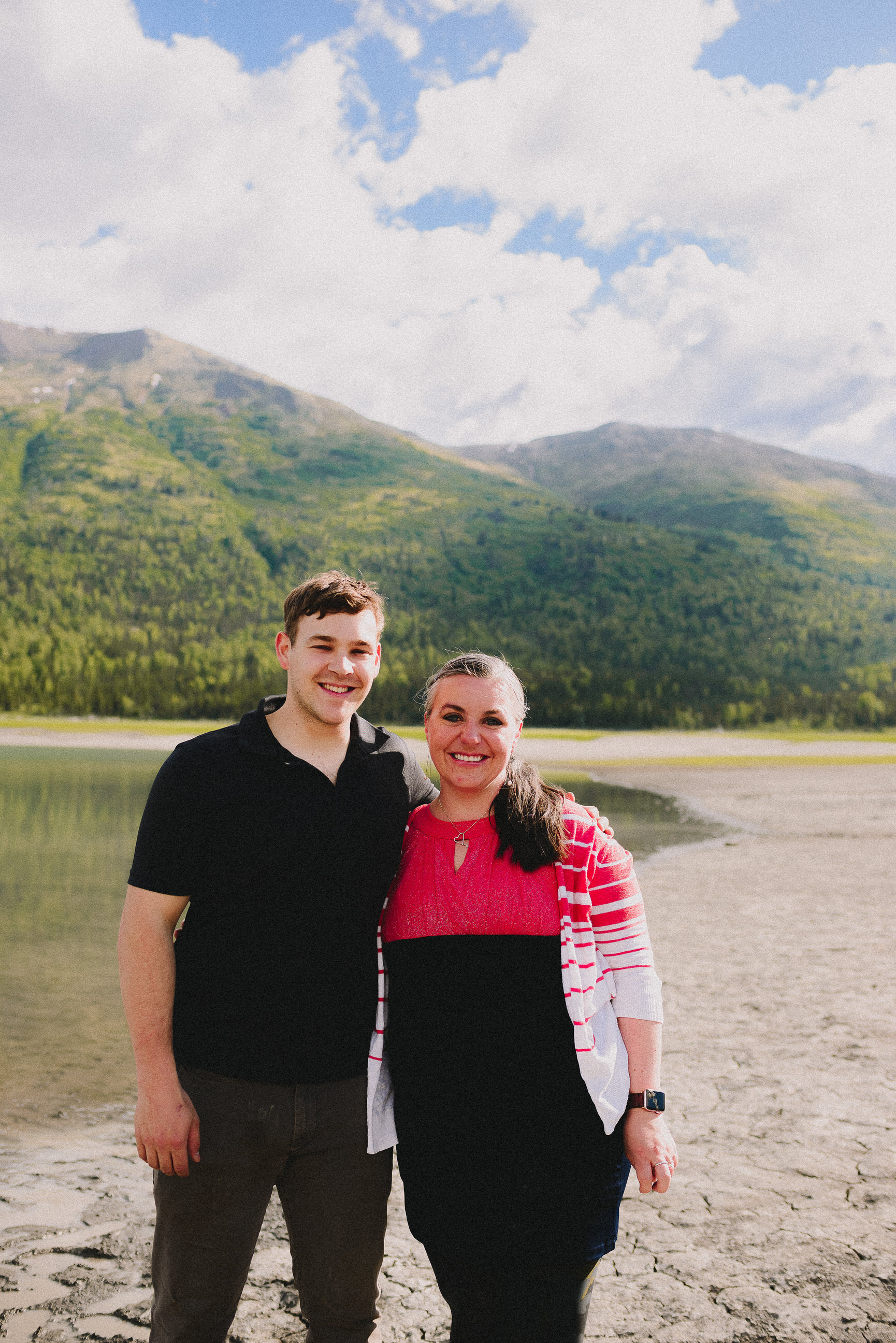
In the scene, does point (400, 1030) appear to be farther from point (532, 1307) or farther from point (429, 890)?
point (532, 1307)

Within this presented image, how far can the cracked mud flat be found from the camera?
3887mm

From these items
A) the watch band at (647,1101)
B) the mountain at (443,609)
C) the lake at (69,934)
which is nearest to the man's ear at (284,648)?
the watch band at (647,1101)

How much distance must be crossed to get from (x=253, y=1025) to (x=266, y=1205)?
1.81ft

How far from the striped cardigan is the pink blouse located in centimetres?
7

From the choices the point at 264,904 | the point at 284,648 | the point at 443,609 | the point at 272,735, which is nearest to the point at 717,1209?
the point at 264,904

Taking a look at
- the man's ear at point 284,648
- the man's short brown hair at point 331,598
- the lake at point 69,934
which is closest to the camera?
the man's short brown hair at point 331,598

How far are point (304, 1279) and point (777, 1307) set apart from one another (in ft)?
7.15

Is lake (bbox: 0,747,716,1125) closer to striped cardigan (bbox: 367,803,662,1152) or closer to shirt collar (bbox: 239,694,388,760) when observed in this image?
shirt collar (bbox: 239,694,388,760)

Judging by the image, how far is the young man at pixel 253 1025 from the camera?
2854 mm

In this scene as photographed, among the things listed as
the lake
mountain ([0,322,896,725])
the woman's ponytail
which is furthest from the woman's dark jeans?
mountain ([0,322,896,725])

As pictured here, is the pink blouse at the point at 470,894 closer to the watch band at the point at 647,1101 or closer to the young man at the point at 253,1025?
the young man at the point at 253,1025

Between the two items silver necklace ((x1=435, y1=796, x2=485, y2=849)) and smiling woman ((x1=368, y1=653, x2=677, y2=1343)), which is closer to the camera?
smiling woman ((x1=368, y1=653, x2=677, y2=1343))

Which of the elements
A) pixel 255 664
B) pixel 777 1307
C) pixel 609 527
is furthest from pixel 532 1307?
pixel 609 527

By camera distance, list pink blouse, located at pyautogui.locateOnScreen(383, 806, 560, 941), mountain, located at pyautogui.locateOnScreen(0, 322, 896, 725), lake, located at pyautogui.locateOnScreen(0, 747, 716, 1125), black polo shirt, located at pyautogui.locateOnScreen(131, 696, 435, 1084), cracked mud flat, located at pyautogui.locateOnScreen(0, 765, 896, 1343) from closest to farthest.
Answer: pink blouse, located at pyautogui.locateOnScreen(383, 806, 560, 941) → black polo shirt, located at pyautogui.locateOnScreen(131, 696, 435, 1084) → cracked mud flat, located at pyautogui.locateOnScreen(0, 765, 896, 1343) → lake, located at pyautogui.locateOnScreen(0, 747, 716, 1125) → mountain, located at pyautogui.locateOnScreen(0, 322, 896, 725)
